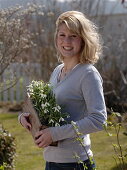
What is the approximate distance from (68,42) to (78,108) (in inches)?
16.9

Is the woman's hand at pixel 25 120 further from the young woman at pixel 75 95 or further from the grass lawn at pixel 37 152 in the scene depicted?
the grass lawn at pixel 37 152

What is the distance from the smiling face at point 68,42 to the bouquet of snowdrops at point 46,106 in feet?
0.87

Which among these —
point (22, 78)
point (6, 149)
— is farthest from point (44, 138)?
point (22, 78)

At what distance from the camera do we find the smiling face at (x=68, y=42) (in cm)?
285

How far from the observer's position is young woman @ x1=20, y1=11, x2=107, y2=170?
271 cm

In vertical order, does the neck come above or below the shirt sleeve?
above

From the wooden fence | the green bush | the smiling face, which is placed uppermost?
the smiling face

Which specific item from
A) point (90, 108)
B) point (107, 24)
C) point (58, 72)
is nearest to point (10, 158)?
point (58, 72)

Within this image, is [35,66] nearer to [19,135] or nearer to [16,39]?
[19,135]

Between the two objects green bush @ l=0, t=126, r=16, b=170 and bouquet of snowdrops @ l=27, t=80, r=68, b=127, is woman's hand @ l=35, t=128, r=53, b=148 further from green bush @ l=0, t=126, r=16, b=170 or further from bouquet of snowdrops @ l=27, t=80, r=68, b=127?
green bush @ l=0, t=126, r=16, b=170

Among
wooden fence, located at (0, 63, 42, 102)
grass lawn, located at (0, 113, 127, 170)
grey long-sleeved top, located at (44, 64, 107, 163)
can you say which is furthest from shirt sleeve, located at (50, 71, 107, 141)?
wooden fence, located at (0, 63, 42, 102)

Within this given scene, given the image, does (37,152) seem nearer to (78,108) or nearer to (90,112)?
(78,108)

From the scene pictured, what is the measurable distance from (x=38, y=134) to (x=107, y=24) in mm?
7810

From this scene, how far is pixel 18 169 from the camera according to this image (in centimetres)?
571
